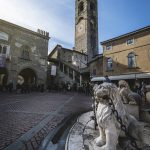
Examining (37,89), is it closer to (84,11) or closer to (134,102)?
(134,102)

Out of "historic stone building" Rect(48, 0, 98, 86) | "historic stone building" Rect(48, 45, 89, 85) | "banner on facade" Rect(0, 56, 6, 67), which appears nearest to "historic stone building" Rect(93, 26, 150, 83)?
"historic stone building" Rect(48, 45, 89, 85)

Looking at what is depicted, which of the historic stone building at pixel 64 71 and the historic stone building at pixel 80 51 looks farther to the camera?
the historic stone building at pixel 80 51

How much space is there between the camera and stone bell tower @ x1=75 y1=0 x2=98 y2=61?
41.9m

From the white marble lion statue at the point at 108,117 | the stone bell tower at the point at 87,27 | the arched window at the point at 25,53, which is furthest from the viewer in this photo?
the stone bell tower at the point at 87,27

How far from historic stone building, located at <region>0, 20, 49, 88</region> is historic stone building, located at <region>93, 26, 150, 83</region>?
37.5ft

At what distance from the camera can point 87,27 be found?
42281 millimetres

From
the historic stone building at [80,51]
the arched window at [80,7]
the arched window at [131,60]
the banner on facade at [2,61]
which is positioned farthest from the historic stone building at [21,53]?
the arched window at [80,7]

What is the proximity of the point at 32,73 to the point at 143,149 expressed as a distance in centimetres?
2591

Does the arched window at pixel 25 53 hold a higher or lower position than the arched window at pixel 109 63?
higher

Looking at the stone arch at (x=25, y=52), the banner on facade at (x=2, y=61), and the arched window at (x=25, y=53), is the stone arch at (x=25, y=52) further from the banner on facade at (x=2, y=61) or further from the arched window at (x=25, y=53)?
the banner on facade at (x=2, y=61)

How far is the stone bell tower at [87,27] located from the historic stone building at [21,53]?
16.5 m

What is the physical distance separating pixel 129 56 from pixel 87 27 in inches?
1016

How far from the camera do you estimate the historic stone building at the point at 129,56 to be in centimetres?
1786

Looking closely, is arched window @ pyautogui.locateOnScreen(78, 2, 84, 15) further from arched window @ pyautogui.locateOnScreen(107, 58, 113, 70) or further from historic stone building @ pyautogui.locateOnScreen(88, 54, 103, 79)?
arched window @ pyautogui.locateOnScreen(107, 58, 113, 70)
